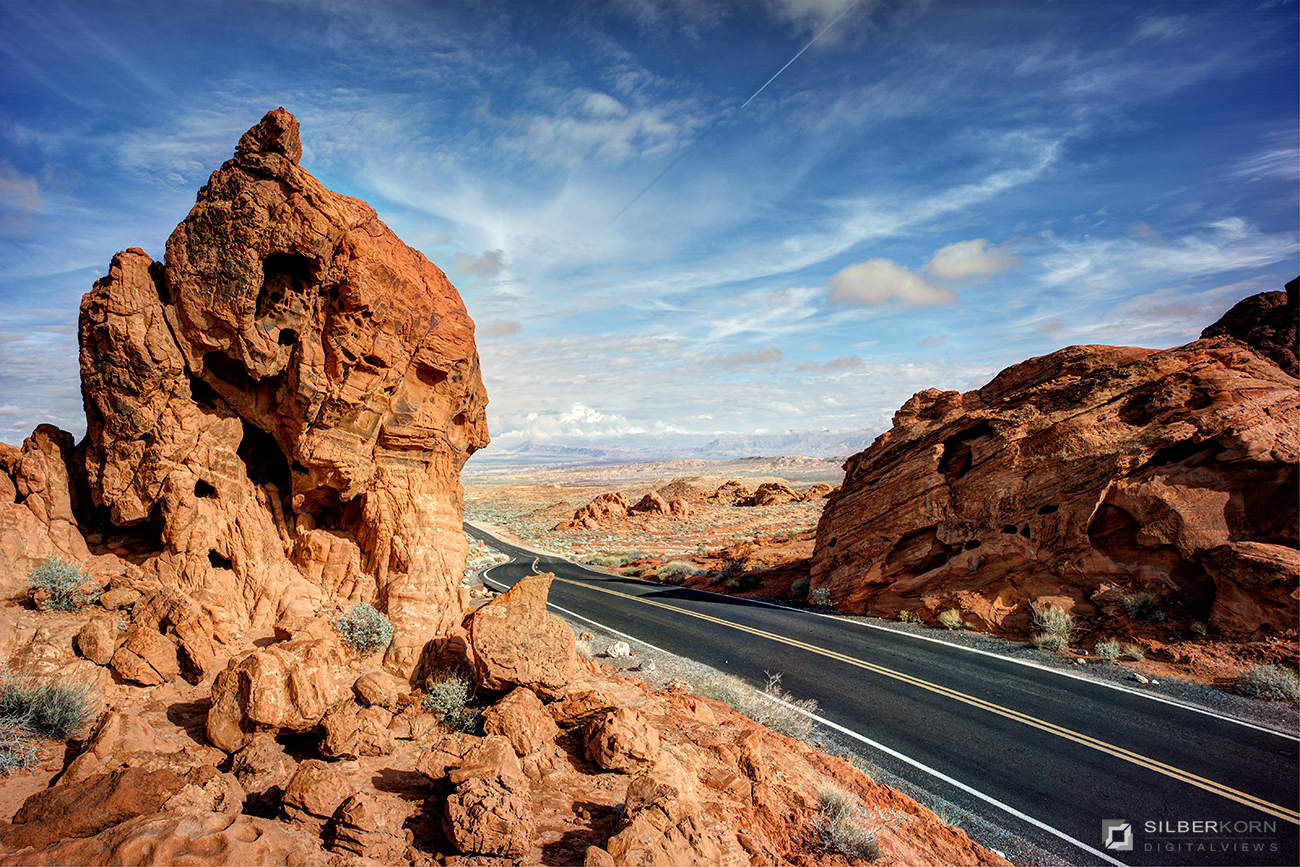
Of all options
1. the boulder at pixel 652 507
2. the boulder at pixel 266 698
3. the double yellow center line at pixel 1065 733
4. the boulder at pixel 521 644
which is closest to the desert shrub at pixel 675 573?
the double yellow center line at pixel 1065 733

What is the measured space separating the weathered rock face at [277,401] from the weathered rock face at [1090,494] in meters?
14.1

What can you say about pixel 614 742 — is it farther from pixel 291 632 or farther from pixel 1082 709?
pixel 1082 709

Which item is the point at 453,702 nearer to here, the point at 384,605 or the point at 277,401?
the point at 384,605

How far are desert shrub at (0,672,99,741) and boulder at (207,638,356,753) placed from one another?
4.06ft

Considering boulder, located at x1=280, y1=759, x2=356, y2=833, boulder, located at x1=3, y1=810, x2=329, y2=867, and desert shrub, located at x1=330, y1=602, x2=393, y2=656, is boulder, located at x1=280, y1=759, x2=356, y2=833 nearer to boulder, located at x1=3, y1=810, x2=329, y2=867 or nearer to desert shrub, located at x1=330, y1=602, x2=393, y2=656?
boulder, located at x1=3, y1=810, x2=329, y2=867

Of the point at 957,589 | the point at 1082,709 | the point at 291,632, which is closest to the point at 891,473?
the point at 957,589

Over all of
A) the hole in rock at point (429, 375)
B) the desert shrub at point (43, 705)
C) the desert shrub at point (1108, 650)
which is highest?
the hole in rock at point (429, 375)

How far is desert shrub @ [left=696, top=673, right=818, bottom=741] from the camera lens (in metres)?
9.01

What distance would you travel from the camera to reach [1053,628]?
13406 millimetres

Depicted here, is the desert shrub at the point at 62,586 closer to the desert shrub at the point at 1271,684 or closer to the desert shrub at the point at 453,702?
the desert shrub at the point at 453,702

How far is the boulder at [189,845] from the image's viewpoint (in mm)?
3778

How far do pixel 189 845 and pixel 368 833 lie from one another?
122 cm

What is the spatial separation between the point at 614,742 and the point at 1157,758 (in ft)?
26.7

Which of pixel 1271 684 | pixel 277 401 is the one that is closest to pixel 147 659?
pixel 277 401
